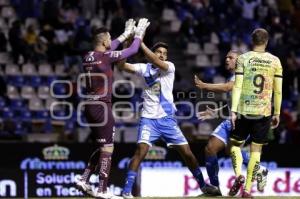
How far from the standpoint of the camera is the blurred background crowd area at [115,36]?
20.6 m

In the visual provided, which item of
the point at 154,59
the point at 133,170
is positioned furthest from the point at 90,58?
the point at 133,170

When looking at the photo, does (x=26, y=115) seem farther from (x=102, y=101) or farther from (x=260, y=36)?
(x=260, y=36)

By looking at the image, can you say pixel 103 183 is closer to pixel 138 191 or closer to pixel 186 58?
pixel 138 191

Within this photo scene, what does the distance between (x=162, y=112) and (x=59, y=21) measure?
35.4 ft

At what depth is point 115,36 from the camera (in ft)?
69.5

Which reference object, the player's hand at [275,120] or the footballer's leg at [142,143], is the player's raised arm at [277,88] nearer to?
the player's hand at [275,120]

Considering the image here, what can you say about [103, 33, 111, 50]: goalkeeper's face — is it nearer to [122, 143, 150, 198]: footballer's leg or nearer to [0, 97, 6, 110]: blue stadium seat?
[122, 143, 150, 198]: footballer's leg

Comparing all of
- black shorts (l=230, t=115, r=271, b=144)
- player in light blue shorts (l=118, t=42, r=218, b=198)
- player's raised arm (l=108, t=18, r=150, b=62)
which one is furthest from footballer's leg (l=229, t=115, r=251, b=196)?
player's raised arm (l=108, t=18, r=150, b=62)

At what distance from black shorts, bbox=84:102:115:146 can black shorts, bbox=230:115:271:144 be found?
172 centimetres

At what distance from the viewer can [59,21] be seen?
2289cm

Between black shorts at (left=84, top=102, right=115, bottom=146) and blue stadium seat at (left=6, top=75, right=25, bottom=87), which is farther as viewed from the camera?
blue stadium seat at (left=6, top=75, right=25, bottom=87)

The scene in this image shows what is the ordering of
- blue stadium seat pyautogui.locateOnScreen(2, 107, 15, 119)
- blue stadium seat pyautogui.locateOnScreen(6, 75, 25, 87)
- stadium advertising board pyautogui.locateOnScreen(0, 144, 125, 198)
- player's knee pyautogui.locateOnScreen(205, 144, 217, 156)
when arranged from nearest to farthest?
player's knee pyautogui.locateOnScreen(205, 144, 217, 156), stadium advertising board pyautogui.locateOnScreen(0, 144, 125, 198), blue stadium seat pyautogui.locateOnScreen(2, 107, 15, 119), blue stadium seat pyautogui.locateOnScreen(6, 75, 25, 87)

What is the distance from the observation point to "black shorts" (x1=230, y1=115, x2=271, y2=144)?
465 inches

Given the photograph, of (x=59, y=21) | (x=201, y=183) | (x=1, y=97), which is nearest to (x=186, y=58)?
(x=59, y=21)
